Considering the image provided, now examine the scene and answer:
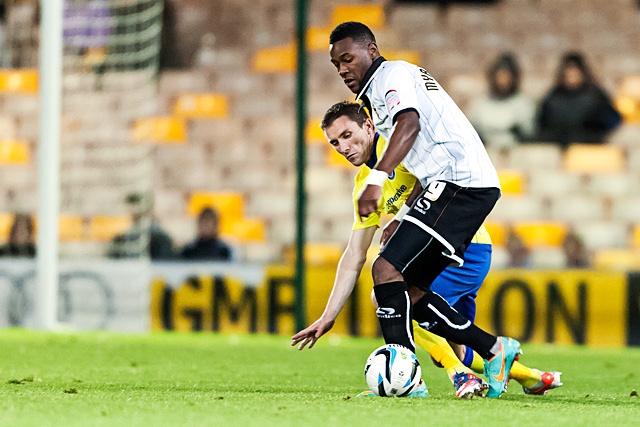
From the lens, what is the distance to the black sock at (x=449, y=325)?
469 cm

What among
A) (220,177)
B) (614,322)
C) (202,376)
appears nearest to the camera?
(202,376)

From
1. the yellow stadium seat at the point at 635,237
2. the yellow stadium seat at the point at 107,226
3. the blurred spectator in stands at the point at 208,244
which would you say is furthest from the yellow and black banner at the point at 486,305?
the yellow stadium seat at the point at 635,237

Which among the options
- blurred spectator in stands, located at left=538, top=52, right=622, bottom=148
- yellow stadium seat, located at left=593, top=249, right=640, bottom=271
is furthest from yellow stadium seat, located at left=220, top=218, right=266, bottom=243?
yellow stadium seat, located at left=593, top=249, right=640, bottom=271

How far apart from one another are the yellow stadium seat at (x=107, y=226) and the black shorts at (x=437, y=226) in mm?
7080

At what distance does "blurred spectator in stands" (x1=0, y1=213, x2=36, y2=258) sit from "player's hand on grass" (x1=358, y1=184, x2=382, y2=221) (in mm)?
7343

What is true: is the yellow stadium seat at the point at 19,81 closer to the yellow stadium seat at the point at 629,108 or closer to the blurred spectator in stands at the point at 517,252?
the blurred spectator in stands at the point at 517,252

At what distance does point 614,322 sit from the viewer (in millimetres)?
9062

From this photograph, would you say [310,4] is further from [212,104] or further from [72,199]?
[72,199]

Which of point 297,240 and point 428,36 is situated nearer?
point 297,240

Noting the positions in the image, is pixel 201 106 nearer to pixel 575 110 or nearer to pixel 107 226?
pixel 107 226

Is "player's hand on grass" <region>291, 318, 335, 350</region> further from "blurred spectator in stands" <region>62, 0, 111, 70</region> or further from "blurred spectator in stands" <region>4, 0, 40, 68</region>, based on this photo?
"blurred spectator in stands" <region>4, 0, 40, 68</region>

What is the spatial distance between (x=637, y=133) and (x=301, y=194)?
187 inches

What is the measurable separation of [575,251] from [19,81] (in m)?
6.51

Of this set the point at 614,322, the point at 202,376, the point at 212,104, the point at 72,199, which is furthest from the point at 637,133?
the point at 202,376
